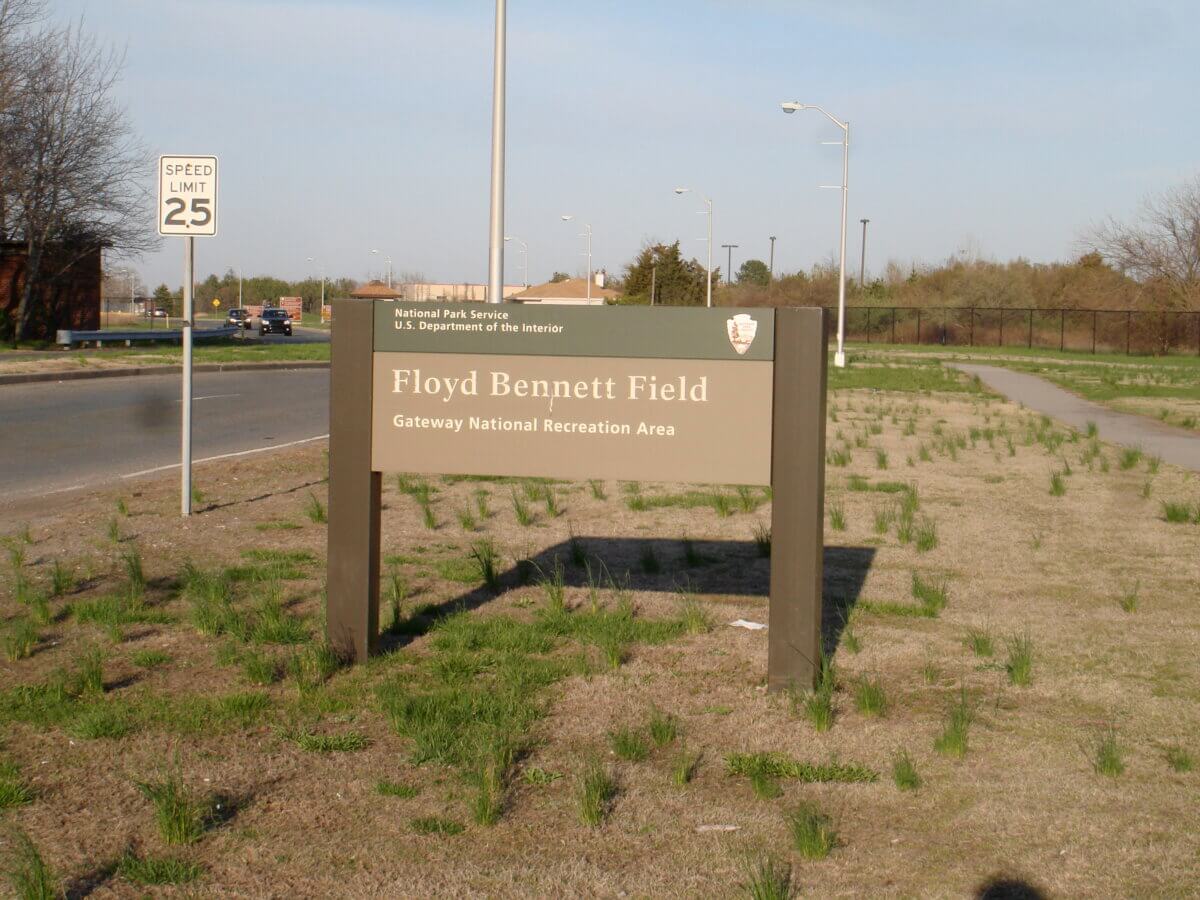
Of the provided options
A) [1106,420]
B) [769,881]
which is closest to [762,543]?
[769,881]

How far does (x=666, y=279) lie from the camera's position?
65938mm

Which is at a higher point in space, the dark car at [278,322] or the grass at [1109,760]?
the dark car at [278,322]

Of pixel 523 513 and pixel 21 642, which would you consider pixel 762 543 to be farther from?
pixel 21 642

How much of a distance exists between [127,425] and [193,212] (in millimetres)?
9005

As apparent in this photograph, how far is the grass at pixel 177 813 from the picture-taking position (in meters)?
4.37

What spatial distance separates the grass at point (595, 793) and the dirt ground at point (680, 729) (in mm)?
46

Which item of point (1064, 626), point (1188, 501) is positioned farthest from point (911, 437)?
point (1064, 626)

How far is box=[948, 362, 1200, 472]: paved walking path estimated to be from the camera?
59.3 feet

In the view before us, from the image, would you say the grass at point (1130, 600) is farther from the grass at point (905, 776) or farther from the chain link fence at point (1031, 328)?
the chain link fence at point (1031, 328)

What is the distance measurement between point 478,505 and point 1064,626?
18.0ft

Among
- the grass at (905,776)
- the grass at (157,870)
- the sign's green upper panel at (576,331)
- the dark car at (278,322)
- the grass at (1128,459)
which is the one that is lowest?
the grass at (157,870)

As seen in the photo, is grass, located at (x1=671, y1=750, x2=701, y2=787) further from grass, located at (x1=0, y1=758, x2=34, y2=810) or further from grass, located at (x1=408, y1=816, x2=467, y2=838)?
grass, located at (x1=0, y1=758, x2=34, y2=810)

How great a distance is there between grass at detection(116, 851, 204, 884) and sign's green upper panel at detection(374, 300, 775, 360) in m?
3.08

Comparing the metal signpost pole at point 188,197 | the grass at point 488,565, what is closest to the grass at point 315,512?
the metal signpost pole at point 188,197
